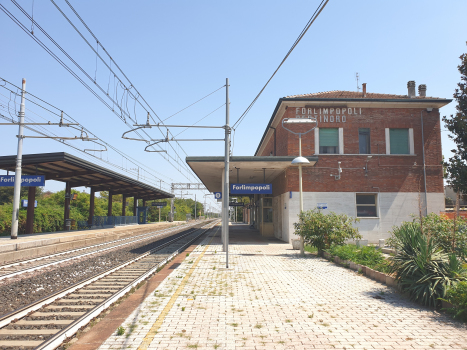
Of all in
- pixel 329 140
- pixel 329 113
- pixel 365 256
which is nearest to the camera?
pixel 365 256

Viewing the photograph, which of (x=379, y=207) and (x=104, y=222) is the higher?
(x=379, y=207)

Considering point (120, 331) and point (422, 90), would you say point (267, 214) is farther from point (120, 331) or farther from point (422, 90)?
point (120, 331)

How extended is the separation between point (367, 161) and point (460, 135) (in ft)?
19.2

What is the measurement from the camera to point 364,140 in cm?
2164

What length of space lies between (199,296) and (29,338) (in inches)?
132

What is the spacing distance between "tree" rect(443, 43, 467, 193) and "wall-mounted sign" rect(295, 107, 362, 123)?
18.5 ft

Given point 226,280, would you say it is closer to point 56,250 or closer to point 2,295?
point 2,295

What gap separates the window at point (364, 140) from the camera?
847 inches

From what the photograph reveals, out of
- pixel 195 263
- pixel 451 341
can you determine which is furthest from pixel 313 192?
pixel 451 341

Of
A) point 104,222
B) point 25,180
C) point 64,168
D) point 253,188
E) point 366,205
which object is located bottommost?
point 104,222

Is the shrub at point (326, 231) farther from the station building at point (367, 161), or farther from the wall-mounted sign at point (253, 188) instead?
the station building at point (367, 161)

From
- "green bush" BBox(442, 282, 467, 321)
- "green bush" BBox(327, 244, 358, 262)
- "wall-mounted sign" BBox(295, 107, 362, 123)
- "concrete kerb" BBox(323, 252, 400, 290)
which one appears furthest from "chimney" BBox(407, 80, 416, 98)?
"green bush" BBox(442, 282, 467, 321)

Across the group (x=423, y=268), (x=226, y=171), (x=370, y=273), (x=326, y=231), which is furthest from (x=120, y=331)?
(x=326, y=231)

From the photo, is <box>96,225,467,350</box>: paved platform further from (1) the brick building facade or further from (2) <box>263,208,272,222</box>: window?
(2) <box>263,208,272,222</box>: window
